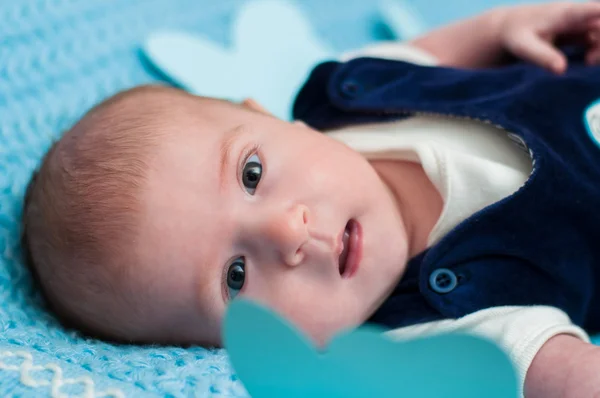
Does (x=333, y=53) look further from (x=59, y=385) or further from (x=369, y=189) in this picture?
(x=59, y=385)

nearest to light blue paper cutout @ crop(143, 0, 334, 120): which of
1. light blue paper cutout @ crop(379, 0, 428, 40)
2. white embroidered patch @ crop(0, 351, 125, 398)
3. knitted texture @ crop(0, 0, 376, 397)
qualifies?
knitted texture @ crop(0, 0, 376, 397)

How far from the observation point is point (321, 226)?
0.81 meters

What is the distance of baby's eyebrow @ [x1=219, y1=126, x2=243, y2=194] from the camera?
0.83 meters

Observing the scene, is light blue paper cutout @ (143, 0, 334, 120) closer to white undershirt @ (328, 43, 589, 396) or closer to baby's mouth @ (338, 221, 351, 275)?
white undershirt @ (328, 43, 589, 396)

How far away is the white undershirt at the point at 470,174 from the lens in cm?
79

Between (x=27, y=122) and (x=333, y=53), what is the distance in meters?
0.71

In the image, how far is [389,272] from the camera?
0.88 meters

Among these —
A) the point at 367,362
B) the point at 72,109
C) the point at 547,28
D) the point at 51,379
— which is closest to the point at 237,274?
the point at 51,379

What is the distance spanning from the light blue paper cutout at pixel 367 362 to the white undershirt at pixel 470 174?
27cm

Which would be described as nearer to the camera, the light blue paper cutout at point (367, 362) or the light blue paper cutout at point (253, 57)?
the light blue paper cutout at point (367, 362)

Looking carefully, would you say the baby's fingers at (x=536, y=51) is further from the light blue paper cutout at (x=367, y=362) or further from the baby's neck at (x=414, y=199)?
the light blue paper cutout at (x=367, y=362)

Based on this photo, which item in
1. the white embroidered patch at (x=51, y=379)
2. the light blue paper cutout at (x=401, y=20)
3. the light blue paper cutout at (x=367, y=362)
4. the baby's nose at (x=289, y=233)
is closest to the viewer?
the light blue paper cutout at (x=367, y=362)

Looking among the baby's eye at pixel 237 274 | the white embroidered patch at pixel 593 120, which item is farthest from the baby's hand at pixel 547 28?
the baby's eye at pixel 237 274

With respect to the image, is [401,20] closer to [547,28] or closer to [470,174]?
[547,28]
